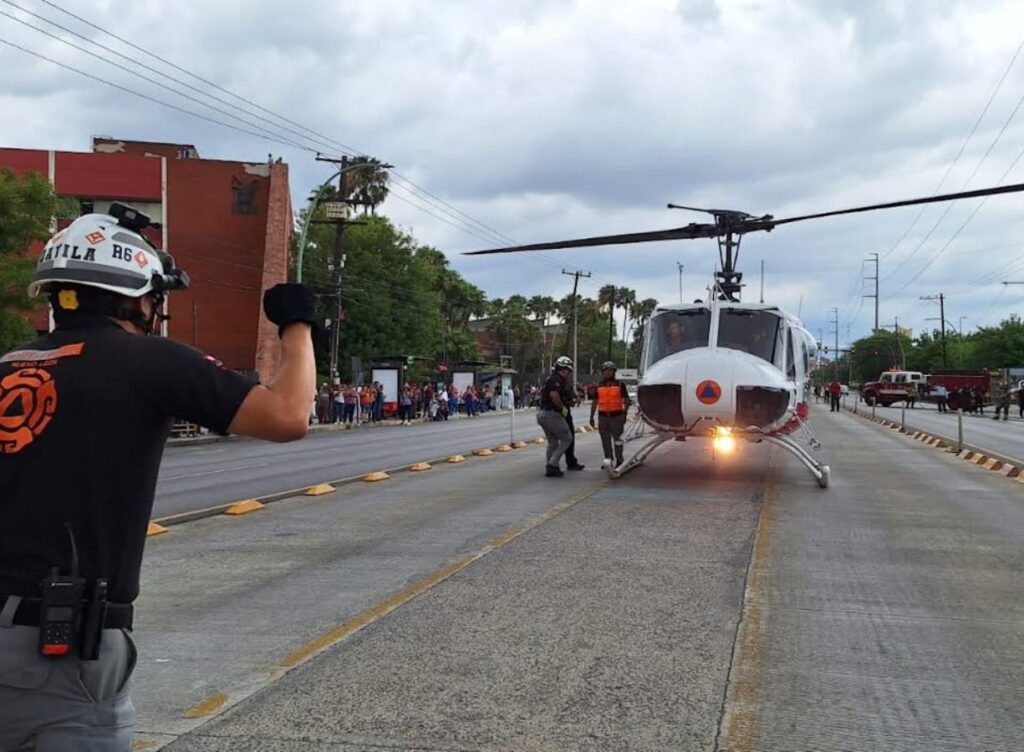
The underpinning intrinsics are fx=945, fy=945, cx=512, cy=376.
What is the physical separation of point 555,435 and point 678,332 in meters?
2.52

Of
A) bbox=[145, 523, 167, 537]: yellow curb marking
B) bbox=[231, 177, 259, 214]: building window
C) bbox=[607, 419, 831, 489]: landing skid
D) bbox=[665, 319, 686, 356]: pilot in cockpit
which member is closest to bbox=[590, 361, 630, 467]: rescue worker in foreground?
bbox=[607, 419, 831, 489]: landing skid

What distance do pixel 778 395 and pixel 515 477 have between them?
4.30 meters

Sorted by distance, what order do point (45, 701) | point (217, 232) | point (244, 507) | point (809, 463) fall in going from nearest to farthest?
point (45, 701) < point (244, 507) < point (809, 463) < point (217, 232)

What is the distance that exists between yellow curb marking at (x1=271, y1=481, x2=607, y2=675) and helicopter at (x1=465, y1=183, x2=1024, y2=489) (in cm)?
384

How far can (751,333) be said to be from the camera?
13820 mm

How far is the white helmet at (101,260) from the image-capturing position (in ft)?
7.76

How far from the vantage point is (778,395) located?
42.5 ft

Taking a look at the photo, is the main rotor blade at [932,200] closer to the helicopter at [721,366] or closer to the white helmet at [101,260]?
the helicopter at [721,366]

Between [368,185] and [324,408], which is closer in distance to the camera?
[324,408]

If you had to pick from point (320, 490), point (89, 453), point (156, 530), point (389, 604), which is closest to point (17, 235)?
point (320, 490)

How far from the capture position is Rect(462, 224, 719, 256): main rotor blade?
13.7 meters

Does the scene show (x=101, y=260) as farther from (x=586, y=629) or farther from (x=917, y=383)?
(x=917, y=383)

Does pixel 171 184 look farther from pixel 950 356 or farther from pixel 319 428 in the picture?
pixel 950 356

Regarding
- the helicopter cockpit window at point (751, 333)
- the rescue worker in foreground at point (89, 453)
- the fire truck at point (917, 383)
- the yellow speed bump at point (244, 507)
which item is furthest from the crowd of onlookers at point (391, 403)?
the fire truck at point (917, 383)
